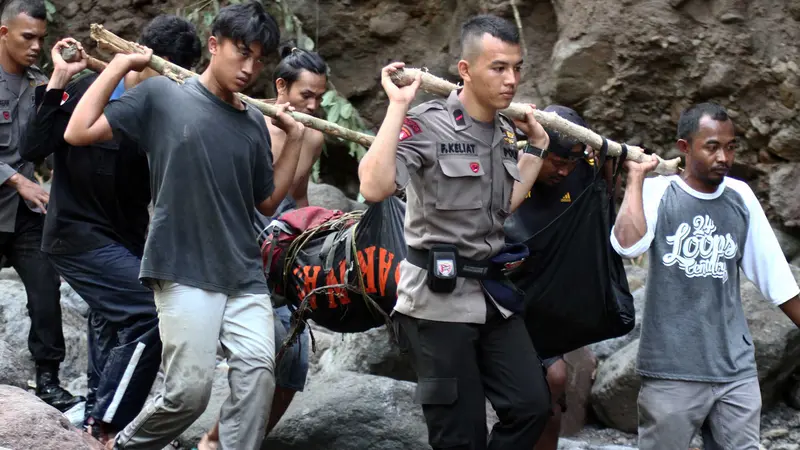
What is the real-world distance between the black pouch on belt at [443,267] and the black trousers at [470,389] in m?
0.16

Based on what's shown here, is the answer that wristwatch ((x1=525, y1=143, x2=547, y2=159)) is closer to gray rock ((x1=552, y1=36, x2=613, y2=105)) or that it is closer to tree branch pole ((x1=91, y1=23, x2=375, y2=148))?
tree branch pole ((x1=91, y1=23, x2=375, y2=148))

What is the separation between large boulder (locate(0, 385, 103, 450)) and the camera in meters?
4.01

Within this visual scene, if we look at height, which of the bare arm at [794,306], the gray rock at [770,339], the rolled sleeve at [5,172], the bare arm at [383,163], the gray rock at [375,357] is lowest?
the gray rock at [375,357]

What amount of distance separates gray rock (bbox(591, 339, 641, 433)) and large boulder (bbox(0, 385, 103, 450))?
320 cm

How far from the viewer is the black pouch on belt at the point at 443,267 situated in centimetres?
414

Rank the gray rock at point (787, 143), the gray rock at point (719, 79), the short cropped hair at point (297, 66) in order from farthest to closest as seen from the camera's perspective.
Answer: the gray rock at point (719, 79), the gray rock at point (787, 143), the short cropped hair at point (297, 66)

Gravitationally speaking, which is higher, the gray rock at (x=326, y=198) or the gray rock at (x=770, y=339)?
the gray rock at (x=326, y=198)

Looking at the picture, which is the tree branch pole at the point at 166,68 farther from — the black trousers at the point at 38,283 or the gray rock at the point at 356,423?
the gray rock at the point at 356,423

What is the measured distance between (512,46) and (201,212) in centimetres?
143

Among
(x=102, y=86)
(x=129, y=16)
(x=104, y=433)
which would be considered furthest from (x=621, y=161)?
(x=129, y=16)

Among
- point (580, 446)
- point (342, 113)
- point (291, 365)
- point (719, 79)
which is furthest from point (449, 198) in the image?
point (342, 113)

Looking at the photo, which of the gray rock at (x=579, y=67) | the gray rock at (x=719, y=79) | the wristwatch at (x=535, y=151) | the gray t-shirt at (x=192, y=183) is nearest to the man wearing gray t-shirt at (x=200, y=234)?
the gray t-shirt at (x=192, y=183)

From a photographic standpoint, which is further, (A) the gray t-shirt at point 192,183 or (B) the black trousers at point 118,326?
(B) the black trousers at point 118,326

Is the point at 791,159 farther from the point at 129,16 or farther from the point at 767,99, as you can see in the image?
the point at 129,16
